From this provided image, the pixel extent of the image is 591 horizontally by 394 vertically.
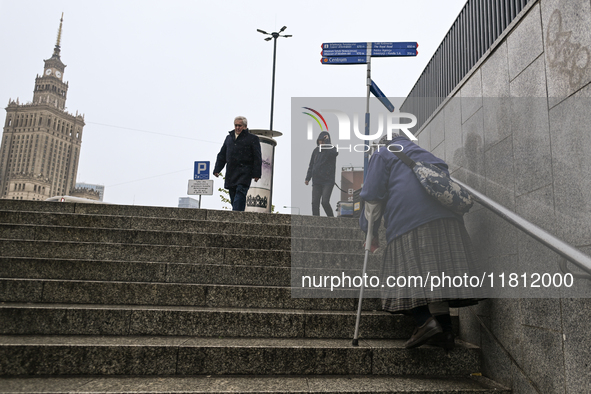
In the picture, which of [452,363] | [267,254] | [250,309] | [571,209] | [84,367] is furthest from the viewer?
[267,254]

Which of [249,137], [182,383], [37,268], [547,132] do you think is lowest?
[182,383]

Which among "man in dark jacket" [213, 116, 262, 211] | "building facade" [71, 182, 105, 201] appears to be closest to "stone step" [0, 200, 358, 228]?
"man in dark jacket" [213, 116, 262, 211]

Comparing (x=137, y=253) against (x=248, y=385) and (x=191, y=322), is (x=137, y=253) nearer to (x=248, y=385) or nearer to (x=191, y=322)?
(x=191, y=322)

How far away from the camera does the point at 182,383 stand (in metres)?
2.73

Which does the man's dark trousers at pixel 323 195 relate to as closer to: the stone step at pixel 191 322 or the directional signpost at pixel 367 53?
the directional signpost at pixel 367 53

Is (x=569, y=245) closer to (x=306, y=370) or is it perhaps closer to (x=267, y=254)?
(x=306, y=370)

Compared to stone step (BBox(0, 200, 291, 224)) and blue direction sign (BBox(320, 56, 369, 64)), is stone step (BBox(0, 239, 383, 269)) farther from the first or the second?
blue direction sign (BBox(320, 56, 369, 64))

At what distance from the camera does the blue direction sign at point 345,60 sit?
662 cm

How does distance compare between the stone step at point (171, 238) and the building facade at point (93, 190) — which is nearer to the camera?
the stone step at point (171, 238)

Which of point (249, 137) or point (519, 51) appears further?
point (249, 137)

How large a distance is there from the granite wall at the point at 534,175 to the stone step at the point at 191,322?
2.64 ft

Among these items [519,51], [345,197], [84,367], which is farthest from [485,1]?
[345,197]

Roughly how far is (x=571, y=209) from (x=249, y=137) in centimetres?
555

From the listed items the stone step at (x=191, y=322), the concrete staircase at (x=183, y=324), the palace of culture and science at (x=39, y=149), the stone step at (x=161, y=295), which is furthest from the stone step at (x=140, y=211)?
the palace of culture and science at (x=39, y=149)
